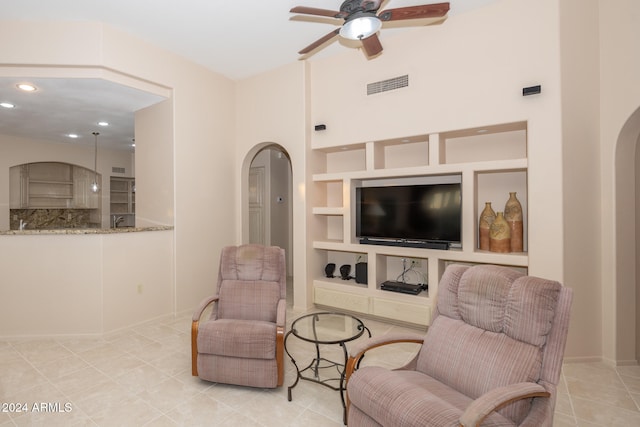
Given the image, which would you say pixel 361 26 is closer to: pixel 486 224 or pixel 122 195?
pixel 486 224

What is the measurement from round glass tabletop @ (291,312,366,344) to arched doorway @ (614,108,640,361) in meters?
2.40

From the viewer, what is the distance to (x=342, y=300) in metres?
4.26

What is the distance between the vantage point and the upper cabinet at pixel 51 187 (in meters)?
6.51

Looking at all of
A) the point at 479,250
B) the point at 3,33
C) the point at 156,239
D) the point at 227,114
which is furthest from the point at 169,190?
the point at 479,250

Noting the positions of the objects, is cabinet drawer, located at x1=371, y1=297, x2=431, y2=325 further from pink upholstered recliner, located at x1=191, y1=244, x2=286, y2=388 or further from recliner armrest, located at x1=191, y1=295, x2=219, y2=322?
recliner armrest, located at x1=191, y1=295, x2=219, y2=322

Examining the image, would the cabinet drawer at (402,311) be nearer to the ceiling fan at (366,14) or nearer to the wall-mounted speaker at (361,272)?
the wall-mounted speaker at (361,272)

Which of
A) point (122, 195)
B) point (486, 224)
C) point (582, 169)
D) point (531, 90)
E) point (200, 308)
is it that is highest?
point (531, 90)

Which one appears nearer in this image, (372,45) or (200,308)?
Result: (200,308)

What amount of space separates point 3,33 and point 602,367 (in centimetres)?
654

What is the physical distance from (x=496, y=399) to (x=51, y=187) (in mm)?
8669

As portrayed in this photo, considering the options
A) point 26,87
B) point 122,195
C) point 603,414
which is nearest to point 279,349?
point 603,414

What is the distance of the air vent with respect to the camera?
12.4 ft

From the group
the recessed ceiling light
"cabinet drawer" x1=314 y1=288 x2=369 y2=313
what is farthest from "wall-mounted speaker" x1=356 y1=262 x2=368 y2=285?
the recessed ceiling light

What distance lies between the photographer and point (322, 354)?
3.16 meters
